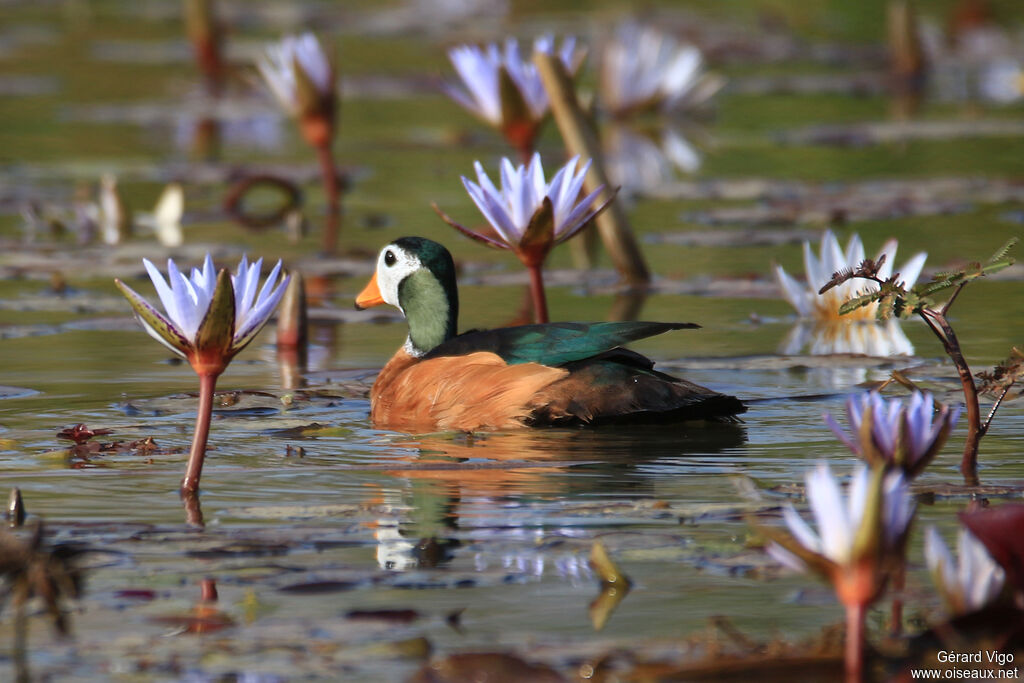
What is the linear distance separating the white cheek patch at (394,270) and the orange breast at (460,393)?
0.56 meters

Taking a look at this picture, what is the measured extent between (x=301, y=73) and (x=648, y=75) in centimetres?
576

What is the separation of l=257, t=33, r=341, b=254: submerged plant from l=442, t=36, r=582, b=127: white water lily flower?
70.2 inches

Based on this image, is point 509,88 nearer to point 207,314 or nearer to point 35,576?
point 207,314

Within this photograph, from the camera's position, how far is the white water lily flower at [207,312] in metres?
4.20

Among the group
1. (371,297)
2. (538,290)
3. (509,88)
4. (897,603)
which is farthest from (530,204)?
(897,603)

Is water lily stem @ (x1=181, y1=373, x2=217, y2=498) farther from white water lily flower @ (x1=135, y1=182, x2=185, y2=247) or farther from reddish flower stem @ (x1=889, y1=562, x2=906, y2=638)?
white water lily flower @ (x1=135, y1=182, x2=185, y2=247)

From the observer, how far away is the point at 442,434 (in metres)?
5.95

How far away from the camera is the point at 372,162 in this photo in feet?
47.7

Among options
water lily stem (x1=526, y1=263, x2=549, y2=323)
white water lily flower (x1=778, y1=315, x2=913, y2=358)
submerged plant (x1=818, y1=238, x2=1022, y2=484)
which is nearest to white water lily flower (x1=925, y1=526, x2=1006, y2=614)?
submerged plant (x1=818, y1=238, x2=1022, y2=484)

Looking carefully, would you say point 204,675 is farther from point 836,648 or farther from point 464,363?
point 464,363

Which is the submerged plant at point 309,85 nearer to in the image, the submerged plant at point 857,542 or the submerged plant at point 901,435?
the submerged plant at point 901,435

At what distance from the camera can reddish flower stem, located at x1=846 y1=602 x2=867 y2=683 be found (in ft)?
9.57

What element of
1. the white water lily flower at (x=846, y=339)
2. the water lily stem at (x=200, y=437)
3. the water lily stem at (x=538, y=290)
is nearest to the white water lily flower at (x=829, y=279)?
the white water lily flower at (x=846, y=339)

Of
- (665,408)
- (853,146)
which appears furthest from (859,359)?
(853,146)
